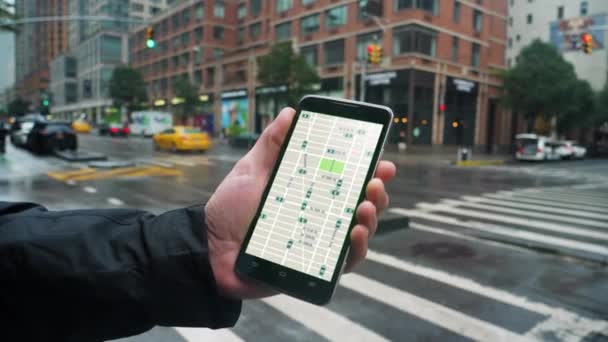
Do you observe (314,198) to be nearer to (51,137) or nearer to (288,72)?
(51,137)

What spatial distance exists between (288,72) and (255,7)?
26163 mm

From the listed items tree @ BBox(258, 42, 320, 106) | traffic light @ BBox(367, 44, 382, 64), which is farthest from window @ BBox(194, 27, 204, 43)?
traffic light @ BBox(367, 44, 382, 64)

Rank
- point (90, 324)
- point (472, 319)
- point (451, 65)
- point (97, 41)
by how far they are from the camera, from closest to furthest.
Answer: point (90, 324) → point (472, 319) → point (451, 65) → point (97, 41)

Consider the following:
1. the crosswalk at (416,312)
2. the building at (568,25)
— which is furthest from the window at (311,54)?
the crosswalk at (416,312)

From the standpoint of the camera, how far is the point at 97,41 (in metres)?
94.7

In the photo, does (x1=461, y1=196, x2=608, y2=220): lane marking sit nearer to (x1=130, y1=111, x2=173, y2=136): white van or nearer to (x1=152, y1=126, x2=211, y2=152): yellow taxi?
(x1=152, y1=126, x2=211, y2=152): yellow taxi

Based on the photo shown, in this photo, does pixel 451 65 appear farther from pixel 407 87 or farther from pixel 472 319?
pixel 472 319

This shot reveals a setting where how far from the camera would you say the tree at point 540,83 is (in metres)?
40.7

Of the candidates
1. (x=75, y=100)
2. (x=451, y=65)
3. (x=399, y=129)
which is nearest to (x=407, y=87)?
(x=399, y=129)

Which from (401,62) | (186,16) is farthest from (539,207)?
(186,16)

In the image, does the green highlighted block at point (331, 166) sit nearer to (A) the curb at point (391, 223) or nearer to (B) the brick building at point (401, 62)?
(A) the curb at point (391, 223)

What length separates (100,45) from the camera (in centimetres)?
9331

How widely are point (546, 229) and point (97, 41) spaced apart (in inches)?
4054

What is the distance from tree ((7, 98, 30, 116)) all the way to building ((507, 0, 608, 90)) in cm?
11284
